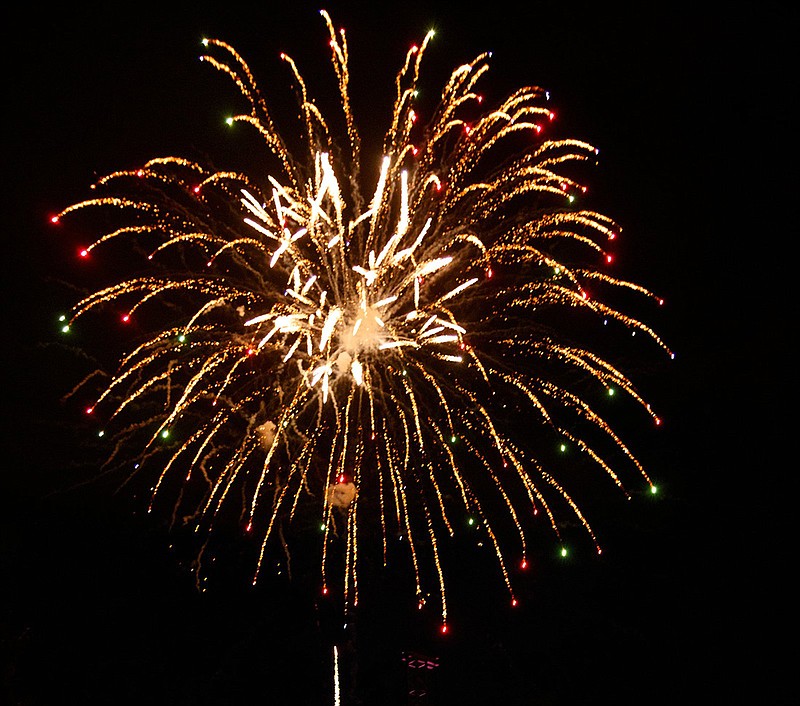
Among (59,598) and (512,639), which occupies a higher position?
(59,598)

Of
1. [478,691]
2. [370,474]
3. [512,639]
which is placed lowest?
[478,691]

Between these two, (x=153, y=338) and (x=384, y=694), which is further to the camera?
(x=384, y=694)

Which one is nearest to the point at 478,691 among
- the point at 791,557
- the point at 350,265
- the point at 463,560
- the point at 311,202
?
the point at 463,560

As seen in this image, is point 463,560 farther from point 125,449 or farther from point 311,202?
point 311,202

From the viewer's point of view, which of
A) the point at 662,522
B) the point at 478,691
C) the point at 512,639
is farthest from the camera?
the point at 662,522

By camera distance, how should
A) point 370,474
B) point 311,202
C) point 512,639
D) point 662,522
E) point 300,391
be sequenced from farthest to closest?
point 662,522, point 512,639, point 370,474, point 300,391, point 311,202

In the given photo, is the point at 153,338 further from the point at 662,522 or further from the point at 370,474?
the point at 662,522

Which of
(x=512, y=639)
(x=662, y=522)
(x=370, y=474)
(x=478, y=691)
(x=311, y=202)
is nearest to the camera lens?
(x=311, y=202)

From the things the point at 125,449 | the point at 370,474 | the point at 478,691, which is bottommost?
the point at 478,691

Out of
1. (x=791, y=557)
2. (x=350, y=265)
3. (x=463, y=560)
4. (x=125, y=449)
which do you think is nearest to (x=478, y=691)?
(x=463, y=560)
